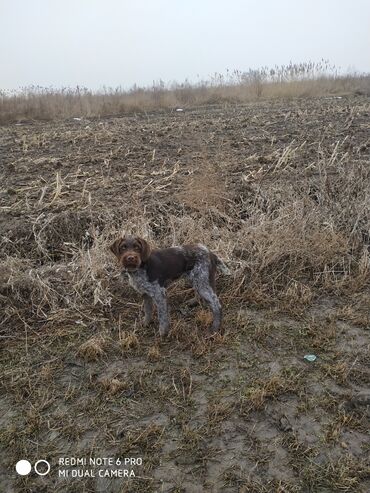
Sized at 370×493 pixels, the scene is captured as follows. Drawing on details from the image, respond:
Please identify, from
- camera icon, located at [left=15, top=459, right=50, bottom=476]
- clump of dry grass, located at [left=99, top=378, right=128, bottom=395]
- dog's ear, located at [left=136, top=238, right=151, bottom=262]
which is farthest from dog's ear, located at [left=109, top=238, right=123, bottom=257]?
camera icon, located at [left=15, top=459, right=50, bottom=476]

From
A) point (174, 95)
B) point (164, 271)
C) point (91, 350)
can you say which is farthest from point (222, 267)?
point (174, 95)

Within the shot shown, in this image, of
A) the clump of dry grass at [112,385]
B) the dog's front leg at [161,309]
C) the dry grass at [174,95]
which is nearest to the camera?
the clump of dry grass at [112,385]

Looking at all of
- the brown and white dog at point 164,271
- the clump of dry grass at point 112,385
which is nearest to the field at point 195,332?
the clump of dry grass at point 112,385

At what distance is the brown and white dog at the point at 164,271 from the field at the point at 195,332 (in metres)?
0.21

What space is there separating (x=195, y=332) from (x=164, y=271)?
2.07 ft

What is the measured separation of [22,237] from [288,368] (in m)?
3.49

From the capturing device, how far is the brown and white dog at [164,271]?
3.72 metres

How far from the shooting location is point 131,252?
142 inches

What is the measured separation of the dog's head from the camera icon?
5.06 feet

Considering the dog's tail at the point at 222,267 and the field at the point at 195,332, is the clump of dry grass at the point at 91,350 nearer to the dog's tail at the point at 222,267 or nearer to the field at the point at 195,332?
the field at the point at 195,332

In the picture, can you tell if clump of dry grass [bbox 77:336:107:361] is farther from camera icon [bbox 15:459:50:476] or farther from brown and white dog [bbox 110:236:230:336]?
camera icon [bbox 15:459:50:476]

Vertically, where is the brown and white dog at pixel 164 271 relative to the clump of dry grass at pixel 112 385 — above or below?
above

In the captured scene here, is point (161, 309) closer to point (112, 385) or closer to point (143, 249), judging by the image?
point (143, 249)

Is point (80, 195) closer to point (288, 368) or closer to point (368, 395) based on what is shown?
point (288, 368)
